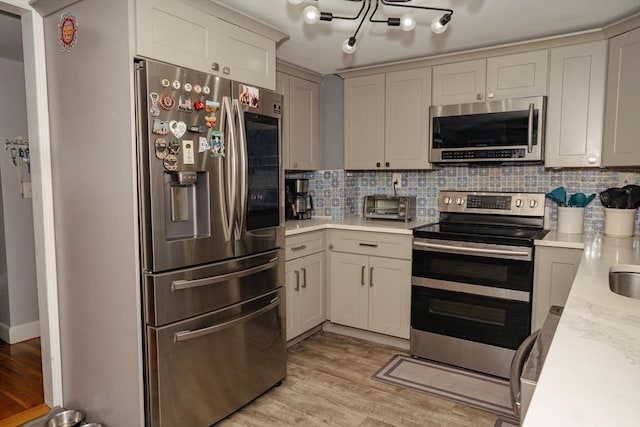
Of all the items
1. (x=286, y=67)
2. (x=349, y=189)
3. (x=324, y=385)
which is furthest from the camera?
(x=349, y=189)

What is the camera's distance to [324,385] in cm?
269

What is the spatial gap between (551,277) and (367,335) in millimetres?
1467

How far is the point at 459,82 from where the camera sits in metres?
3.17

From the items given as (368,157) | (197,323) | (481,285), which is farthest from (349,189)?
(197,323)

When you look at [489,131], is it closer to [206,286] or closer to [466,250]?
[466,250]

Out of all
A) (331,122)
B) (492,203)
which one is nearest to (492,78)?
(492,203)

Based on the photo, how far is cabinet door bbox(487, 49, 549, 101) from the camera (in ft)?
9.44

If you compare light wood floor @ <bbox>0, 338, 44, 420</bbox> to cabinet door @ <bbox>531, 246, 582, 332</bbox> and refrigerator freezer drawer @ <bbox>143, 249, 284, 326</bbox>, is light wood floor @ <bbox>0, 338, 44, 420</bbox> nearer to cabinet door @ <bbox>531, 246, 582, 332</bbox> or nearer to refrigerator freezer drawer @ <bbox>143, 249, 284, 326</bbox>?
refrigerator freezer drawer @ <bbox>143, 249, 284, 326</bbox>

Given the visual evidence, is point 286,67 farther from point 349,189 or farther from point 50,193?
point 50,193

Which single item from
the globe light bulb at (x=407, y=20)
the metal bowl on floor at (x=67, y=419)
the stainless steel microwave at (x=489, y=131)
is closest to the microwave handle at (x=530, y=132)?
the stainless steel microwave at (x=489, y=131)

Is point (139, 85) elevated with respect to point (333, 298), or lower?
elevated

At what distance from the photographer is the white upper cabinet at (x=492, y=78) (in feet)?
9.49

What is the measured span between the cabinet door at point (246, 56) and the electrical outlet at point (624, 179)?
2437mm

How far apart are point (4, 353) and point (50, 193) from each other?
5.62 feet
